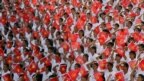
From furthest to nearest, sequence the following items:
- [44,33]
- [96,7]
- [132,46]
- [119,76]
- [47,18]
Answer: [96,7], [47,18], [44,33], [132,46], [119,76]

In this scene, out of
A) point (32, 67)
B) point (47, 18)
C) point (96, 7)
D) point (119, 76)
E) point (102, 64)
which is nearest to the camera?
point (119, 76)

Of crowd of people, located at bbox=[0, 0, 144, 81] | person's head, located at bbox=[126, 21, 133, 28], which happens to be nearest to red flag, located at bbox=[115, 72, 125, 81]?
crowd of people, located at bbox=[0, 0, 144, 81]

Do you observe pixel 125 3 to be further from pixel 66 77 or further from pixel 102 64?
pixel 66 77

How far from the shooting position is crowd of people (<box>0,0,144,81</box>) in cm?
579

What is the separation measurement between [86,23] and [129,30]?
1.07 m

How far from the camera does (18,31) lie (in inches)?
293

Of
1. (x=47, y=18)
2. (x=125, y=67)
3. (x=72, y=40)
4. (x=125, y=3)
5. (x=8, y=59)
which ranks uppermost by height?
(x=47, y=18)

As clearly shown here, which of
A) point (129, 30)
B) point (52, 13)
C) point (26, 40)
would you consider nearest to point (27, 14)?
point (52, 13)

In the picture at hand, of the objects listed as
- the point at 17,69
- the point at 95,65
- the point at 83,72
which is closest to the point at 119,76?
the point at 95,65

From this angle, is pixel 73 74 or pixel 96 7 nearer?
pixel 73 74

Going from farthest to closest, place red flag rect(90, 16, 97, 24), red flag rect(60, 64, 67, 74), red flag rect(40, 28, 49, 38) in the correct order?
red flag rect(90, 16, 97, 24), red flag rect(40, 28, 49, 38), red flag rect(60, 64, 67, 74)

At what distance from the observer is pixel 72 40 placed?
693 cm

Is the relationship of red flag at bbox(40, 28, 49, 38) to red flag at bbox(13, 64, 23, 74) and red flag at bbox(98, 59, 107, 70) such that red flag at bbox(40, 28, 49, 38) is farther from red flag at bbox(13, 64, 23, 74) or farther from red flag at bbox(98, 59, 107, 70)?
red flag at bbox(98, 59, 107, 70)

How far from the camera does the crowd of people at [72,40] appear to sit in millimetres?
5789
